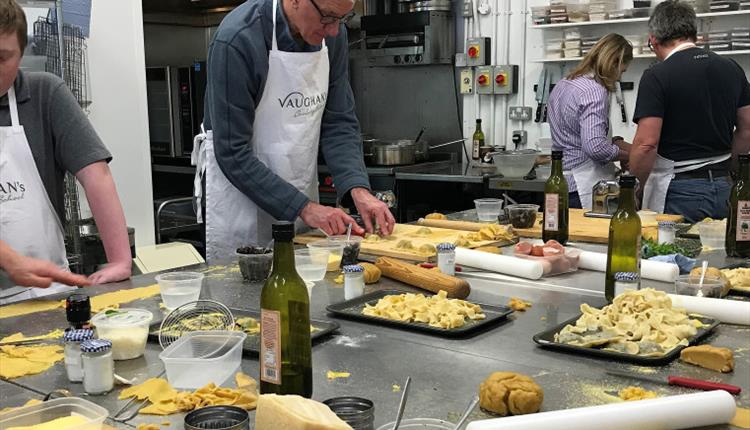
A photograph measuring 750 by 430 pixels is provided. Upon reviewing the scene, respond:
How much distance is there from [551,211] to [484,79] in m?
3.33

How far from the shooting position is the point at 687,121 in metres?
3.94

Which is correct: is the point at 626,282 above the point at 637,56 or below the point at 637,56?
below

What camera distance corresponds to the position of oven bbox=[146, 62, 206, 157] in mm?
6082

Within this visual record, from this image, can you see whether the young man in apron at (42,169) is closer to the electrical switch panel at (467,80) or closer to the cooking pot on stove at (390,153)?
the cooking pot on stove at (390,153)

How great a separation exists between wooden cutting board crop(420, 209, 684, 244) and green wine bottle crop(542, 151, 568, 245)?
132 millimetres

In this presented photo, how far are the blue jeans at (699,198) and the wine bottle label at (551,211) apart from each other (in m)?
1.39

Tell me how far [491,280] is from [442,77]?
4.11 meters

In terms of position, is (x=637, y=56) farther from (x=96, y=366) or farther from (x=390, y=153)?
(x=96, y=366)

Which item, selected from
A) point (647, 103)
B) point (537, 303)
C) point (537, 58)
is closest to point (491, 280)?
point (537, 303)

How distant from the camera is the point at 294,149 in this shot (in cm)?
299

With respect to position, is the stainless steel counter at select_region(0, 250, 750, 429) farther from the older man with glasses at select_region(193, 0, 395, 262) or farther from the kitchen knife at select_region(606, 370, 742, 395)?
the older man with glasses at select_region(193, 0, 395, 262)

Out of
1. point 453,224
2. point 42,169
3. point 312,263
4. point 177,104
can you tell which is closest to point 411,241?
point 453,224

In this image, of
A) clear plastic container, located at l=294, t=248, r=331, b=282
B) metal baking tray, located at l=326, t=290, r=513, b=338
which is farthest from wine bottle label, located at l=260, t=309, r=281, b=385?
clear plastic container, located at l=294, t=248, r=331, b=282

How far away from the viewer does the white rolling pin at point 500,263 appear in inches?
88.5
